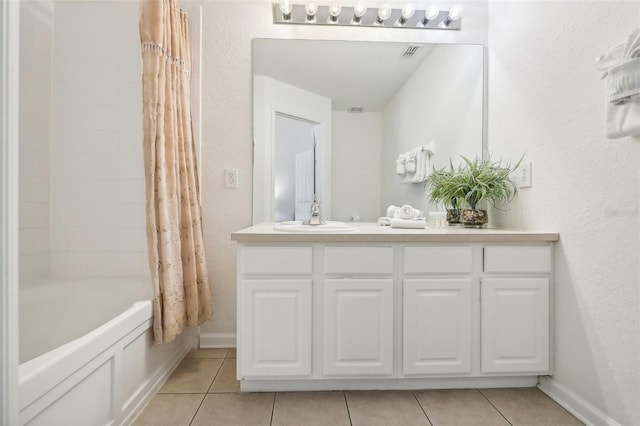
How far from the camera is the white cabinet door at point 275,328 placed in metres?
1.55

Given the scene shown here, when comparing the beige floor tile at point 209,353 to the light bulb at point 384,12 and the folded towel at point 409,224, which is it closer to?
the folded towel at point 409,224

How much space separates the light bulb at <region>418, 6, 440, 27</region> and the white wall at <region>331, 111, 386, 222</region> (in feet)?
2.12

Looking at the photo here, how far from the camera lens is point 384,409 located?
1517mm

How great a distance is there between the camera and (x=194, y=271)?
190 cm

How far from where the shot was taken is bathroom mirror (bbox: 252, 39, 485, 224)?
221 cm

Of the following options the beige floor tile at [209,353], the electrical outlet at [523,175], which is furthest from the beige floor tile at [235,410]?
the electrical outlet at [523,175]

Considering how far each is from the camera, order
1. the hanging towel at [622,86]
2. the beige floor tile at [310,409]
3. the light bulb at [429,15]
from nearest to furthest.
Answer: the hanging towel at [622,86], the beige floor tile at [310,409], the light bulb at [429,15]

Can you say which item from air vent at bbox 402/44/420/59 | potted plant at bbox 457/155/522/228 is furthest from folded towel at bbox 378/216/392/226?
air vent at bbox 402/44/420/59

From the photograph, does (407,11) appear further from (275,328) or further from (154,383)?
(154,383)

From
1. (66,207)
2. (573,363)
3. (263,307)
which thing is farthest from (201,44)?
(573,363)

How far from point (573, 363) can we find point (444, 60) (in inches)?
70.7

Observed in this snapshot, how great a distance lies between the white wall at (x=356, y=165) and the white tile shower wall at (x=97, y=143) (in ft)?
4.02

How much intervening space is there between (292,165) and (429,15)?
4.17 ft

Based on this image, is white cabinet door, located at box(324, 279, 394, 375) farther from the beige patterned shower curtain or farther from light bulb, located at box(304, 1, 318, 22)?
light bulb, located at box(304, 1, 318, 22)
